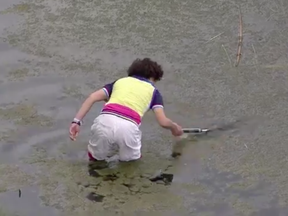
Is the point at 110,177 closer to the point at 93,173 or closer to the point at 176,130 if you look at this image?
the point at 93,173

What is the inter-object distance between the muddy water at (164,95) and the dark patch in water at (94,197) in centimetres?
2

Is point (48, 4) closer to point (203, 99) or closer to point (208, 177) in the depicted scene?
point (203, 99)

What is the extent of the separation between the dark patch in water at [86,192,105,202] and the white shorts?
0.41 metres

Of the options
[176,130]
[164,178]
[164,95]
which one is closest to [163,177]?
[164,178]

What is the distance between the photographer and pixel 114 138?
5426 millimetres

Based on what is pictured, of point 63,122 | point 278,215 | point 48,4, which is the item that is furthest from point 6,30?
point 278,215

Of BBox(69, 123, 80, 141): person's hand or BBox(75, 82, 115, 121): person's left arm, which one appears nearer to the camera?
BBox(69, 123, 80, 141): person's hand

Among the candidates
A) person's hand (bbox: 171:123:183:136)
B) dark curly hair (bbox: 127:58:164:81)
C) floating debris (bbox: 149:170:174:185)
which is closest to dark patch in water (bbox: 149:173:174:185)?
floating debris (bbox: 149:170:174:185)

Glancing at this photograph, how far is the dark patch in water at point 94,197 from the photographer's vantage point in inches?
204

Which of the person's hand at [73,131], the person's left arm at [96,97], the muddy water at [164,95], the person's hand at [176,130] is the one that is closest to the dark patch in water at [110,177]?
the muddy water at [164,95]

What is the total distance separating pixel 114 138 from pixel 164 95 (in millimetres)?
1427

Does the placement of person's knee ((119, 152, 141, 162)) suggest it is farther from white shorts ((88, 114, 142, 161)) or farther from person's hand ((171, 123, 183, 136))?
person's hand ((171, 123, 183, 136))

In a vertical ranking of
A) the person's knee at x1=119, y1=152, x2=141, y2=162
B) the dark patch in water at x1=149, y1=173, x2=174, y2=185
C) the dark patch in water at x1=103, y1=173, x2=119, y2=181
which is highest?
the person's knee at x1=119, y1=152, x2=141, y2=162

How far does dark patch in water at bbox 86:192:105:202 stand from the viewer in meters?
5.18
